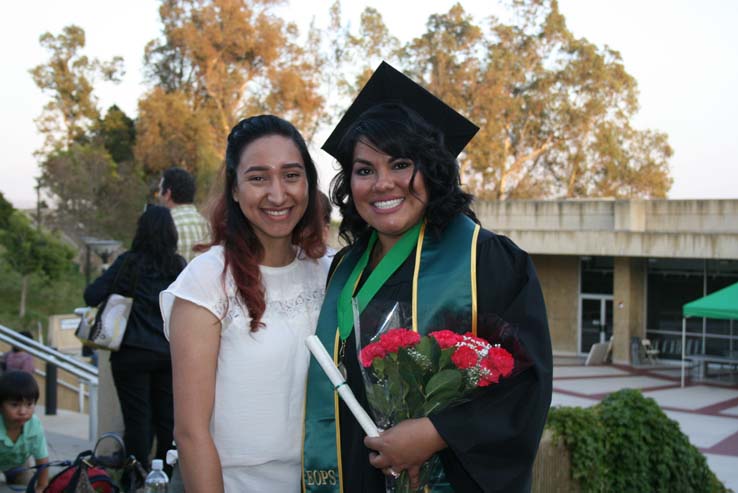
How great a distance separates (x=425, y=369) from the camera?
197 cm

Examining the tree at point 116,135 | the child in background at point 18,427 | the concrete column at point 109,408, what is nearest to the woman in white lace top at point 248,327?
the child in background at point 18,427

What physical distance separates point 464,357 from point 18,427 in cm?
404

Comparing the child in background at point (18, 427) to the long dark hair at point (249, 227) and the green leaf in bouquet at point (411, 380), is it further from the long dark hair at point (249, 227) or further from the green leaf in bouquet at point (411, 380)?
the green leaf in bouquet at point (411, 380)

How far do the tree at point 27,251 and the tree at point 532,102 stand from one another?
16530 mm

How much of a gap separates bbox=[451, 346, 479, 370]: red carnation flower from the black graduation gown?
20 cm

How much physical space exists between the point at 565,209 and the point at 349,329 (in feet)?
72.5

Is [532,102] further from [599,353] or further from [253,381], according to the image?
[253,381]

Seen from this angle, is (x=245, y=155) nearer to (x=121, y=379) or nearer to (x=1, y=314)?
(x=121, y=379)

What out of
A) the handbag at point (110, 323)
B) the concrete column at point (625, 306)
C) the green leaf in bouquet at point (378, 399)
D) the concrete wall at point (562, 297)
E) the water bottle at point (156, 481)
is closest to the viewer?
the green leaf in bouquet at point (378, 399)

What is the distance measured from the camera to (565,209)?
23594 millimetres

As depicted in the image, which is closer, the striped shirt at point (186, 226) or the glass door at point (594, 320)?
the striped shirt at point (186, 226)

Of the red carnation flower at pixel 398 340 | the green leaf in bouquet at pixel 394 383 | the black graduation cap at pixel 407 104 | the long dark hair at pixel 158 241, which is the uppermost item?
the black graduation cap at pixel 407 104

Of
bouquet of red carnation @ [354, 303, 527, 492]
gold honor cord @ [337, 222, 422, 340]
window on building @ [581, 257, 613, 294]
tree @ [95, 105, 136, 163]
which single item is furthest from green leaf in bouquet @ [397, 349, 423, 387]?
tree @ [95, 105, 136, 163]

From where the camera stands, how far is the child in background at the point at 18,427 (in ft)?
16.2
